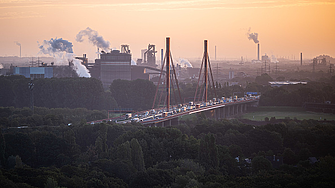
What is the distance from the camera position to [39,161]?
49875mm

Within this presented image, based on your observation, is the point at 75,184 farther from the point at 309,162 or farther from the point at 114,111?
the point at 114,111

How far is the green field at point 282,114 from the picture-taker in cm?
9600

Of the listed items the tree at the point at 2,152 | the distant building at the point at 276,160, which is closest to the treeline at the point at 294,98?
the distant building at the point at 276,160

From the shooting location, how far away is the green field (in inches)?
3780

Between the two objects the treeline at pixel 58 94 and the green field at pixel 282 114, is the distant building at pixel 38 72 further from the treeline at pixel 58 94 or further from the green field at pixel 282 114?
the green field at pixel 282 114

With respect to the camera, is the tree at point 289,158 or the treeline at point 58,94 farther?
the treeline at point 58,94

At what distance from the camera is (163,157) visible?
162ft

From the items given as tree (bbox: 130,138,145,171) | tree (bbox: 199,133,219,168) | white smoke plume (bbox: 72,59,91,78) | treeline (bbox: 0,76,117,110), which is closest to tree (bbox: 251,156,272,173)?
tree (bbox: 199,133,219,168)

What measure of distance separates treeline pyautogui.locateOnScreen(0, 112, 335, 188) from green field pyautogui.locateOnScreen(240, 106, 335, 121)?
104 feet

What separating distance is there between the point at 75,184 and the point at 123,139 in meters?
15.9

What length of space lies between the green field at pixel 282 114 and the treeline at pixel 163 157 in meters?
31.7

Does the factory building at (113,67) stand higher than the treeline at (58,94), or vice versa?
the factory building at (113,67)

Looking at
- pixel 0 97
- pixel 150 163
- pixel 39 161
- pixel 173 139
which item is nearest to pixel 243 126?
pixel 173 139

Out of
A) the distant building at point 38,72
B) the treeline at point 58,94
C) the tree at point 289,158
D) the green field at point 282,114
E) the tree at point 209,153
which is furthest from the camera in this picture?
the distant building at point 38,72
